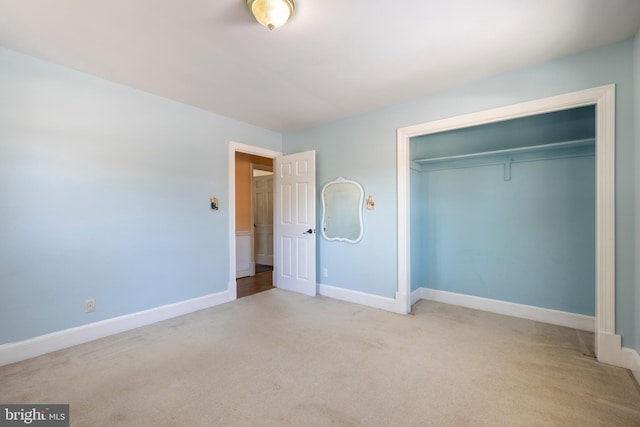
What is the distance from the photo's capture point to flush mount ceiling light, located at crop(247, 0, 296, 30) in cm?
170

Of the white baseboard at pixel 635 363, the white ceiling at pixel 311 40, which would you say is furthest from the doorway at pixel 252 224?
the white baseboard at pixel 635 363

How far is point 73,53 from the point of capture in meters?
2.32

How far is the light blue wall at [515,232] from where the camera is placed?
9.68ft

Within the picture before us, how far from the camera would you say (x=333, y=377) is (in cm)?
206

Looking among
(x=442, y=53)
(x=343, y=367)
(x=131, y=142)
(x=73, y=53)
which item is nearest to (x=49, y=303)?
(x=131, y=142)

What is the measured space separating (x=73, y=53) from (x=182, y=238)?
1991 mm

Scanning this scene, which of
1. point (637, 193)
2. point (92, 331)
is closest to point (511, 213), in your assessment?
point (637, 193)

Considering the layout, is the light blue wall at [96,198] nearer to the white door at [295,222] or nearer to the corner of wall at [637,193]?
the white door at [295,222]

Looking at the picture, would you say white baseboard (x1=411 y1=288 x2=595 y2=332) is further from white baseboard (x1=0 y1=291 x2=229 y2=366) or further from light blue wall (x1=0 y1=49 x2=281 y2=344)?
light blue wall (x1=0 y1=49 x2=281 y2=344)

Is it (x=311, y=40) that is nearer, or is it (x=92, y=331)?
(x=311, y=40)

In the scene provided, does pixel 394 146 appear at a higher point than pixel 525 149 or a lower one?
higher

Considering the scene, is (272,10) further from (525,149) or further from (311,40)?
(525,149)

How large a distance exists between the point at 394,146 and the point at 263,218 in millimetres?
4038

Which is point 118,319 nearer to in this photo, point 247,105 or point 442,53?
point 247,105
